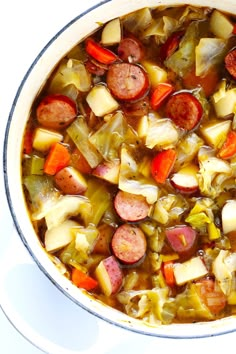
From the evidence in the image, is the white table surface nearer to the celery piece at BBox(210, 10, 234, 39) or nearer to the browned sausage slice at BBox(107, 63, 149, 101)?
the browned sausage slice at BBox(107, 63, 149, 101)

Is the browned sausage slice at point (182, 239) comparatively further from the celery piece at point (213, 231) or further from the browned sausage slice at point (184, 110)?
the browned sausage slice at point (184, 110)

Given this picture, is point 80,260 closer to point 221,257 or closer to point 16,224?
point 16,224

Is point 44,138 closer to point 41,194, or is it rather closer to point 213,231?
point 41,194

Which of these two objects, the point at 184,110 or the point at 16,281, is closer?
the point at 184,110

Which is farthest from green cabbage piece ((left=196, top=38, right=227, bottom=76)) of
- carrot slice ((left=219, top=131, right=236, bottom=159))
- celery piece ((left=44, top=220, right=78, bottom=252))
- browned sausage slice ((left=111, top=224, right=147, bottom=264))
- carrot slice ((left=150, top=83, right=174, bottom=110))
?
celery piece ((left=44, top=220, right=78, bottom=252))

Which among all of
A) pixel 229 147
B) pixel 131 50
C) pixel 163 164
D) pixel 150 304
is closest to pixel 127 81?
pixel 131 50

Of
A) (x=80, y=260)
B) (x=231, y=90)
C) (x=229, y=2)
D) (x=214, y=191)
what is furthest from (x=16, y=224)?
(x=229, y=2)
